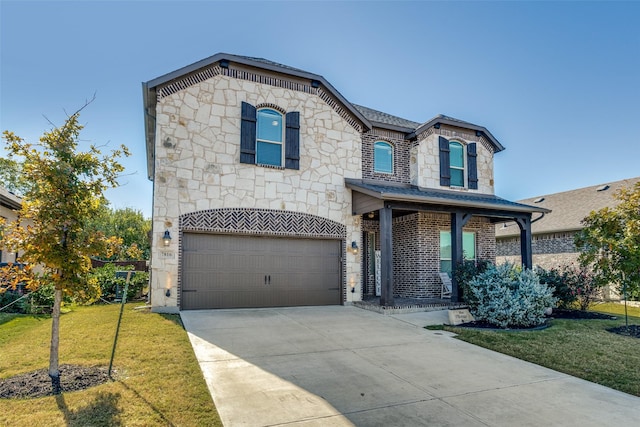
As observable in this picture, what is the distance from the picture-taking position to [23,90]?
40.5 ft

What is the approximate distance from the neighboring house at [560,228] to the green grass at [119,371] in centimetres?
1445

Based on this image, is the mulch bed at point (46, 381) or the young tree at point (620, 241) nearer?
the mulch bed at point (46, 381)

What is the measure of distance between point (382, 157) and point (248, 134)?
4924 millimetres

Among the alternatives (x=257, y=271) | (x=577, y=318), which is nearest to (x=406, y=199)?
(x=257, y=271)

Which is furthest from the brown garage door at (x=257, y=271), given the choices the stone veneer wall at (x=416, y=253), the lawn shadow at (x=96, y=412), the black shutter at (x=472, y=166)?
the black shutter at (x=472, y=166)

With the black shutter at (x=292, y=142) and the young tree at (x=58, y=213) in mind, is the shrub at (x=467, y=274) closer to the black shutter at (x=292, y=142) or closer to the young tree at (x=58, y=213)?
the black shutter at (x=292, y=142)

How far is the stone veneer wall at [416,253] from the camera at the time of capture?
13141 mm

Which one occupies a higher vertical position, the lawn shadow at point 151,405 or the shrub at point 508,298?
the shrub at point 508,298

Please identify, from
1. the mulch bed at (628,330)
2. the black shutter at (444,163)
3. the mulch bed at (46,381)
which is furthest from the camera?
the black shutter at (444,163)

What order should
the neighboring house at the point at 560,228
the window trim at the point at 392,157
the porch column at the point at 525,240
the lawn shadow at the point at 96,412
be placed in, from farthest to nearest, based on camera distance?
the neighboring house at the point at 560,228 → the window trim at the point at 392,157 → the porch column at the point at 525,240 → the lawn shadow at the point at 96,412

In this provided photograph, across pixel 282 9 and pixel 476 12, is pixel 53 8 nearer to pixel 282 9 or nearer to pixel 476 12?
pixel 282 9

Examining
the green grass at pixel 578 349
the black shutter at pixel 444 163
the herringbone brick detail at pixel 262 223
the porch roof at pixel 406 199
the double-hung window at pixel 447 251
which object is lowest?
the green grass at pixel 578 349

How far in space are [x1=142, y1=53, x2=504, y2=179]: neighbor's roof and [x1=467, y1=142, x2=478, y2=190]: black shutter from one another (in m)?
0.78

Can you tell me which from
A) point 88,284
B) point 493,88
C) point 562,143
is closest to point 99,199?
point 88,284
